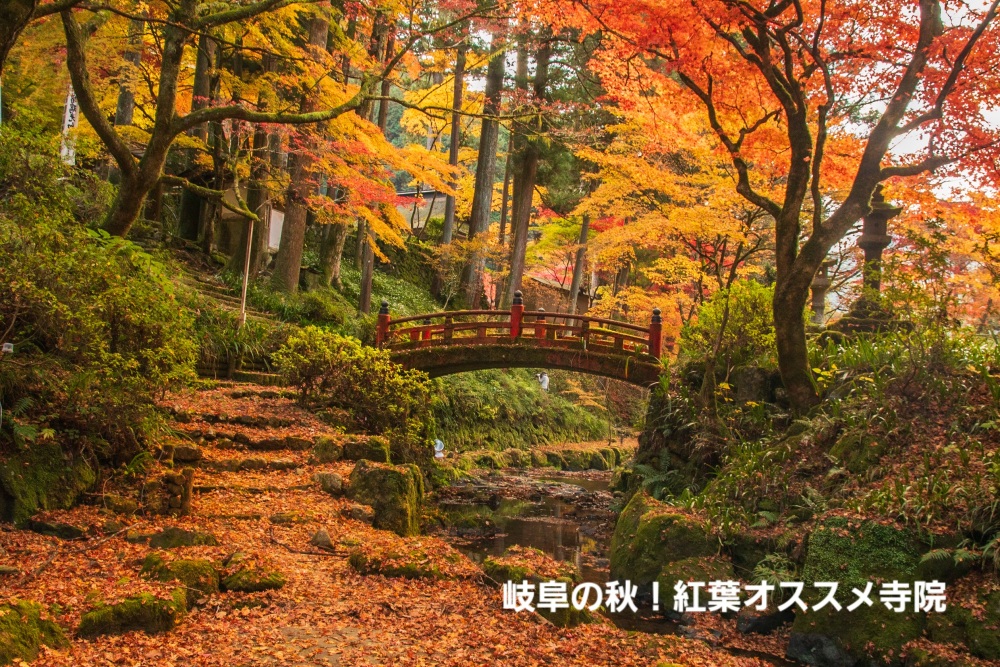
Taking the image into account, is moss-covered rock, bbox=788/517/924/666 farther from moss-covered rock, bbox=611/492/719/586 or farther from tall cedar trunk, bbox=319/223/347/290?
tall cedar trunk, bbox=319/223/347/290

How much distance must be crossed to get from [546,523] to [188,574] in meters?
7.09

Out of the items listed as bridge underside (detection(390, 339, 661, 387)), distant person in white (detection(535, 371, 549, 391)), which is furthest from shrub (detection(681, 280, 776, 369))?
distant person in white (detection(535, 371, 549, 391))

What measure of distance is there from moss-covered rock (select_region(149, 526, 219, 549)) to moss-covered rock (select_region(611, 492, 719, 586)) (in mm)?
4263

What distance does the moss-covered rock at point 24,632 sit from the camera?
338 cm

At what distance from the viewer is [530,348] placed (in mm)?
13727

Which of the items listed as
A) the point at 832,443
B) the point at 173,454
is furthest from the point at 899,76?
the point at 173,454

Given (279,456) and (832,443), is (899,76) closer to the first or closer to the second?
(832,443)

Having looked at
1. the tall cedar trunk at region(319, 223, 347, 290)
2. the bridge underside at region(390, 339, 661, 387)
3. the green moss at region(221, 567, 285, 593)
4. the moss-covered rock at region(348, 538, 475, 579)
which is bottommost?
the moss-covered rock at region(348, 538, 475, 579)

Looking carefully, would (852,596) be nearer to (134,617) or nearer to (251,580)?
(251,580)

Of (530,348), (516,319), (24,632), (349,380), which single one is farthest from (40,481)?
(516,319)

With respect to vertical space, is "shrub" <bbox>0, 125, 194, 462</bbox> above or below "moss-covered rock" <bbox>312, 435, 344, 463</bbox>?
above

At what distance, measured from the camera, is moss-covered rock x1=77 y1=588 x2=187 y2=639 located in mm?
3973

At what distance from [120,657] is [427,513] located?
6.52 metres

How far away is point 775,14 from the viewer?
26.2 feet
